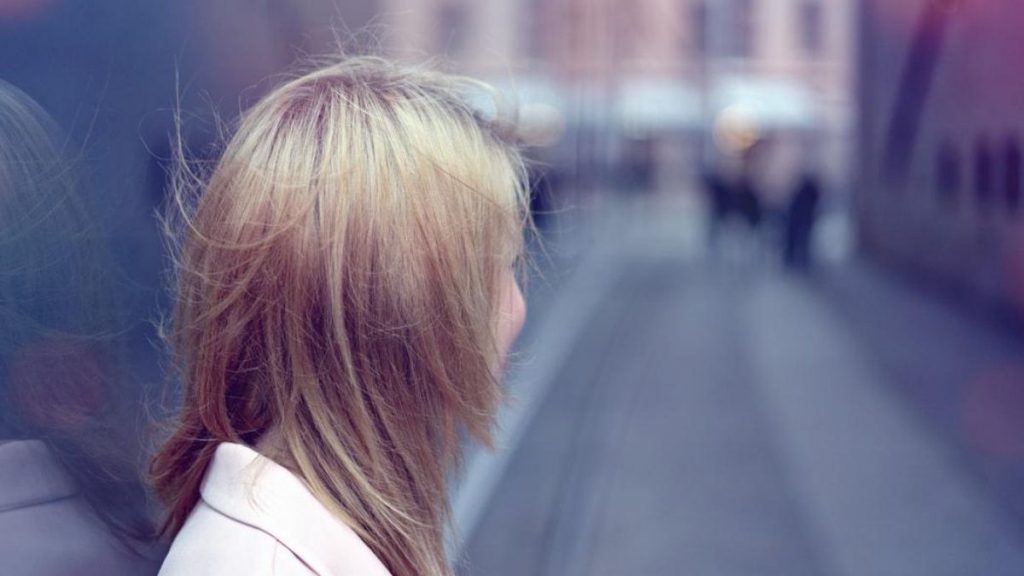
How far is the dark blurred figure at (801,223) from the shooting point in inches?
574

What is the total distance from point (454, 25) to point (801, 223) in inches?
427

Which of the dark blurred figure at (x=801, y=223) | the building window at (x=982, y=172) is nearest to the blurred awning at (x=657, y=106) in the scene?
the dark blurred figure at (x=801, y=223)

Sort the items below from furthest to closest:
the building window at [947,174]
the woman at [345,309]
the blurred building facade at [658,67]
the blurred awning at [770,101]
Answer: the blurred awning at [770,101] < the blurred building facade at [658,67] < the building window at [947,174] < the woman at [345,309]

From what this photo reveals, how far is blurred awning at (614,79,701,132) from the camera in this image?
1758 cm

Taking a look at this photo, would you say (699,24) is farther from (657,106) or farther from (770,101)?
(657,106)

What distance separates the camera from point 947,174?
209 inches

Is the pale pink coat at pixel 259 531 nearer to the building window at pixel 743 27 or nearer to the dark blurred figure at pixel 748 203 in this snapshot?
the building window at pixel 743 27

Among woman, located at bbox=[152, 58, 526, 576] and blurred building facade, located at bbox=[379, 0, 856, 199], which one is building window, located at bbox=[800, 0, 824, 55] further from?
woman, located at bbox=[152, 58, 526, 576]

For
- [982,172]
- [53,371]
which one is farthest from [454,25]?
[53,371]

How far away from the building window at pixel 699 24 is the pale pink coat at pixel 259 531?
1215 centimetres

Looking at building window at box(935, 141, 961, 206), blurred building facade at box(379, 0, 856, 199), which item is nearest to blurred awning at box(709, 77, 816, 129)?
blurred building facade at box(379, 0, 856, 199)

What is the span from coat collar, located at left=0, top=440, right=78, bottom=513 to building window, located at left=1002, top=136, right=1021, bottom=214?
3660 millimetres

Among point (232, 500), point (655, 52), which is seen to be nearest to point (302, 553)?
point (232, 500)

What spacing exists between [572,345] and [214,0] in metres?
6.46
